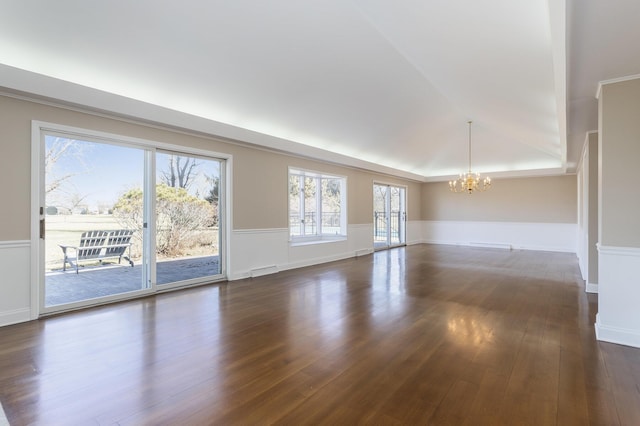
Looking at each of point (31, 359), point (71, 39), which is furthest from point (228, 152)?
point (31, 359)

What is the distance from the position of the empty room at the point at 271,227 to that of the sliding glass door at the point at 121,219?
3cm

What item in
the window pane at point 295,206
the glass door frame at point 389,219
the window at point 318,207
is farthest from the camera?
the glass door frame at point 389,219

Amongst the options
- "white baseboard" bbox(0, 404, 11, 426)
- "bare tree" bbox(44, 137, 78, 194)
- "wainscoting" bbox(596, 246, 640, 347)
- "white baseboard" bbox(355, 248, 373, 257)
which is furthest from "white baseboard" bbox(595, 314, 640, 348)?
"bare tree" bbox(44, 137, 78, 194)

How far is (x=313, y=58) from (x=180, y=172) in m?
2.66

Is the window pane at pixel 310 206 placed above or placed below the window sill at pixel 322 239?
above

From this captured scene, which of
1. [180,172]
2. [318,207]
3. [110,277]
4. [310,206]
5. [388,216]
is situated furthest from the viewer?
[388,216]

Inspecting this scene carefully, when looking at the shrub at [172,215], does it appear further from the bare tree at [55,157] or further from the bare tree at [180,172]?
the bare tree at [55,157]

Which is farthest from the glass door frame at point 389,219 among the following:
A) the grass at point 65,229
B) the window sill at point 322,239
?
A: the grass at point 65,229

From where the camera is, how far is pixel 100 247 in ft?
13.7

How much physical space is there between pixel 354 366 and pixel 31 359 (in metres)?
2.60

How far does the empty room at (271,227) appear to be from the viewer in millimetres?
2105

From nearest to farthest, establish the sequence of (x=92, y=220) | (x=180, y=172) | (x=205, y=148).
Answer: (x=92, y=220) < (x=180, y=172) < (x=205, y=148)

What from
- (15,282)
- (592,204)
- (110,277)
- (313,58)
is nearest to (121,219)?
(110,277)

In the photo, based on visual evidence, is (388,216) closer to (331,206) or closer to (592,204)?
(331,206)
